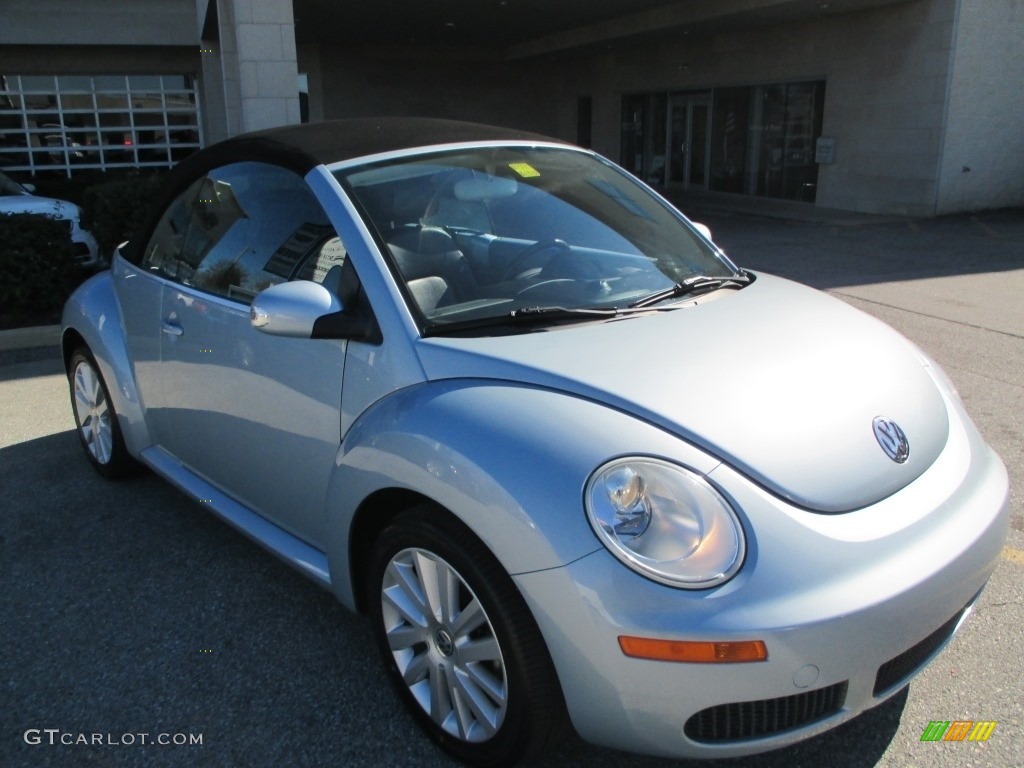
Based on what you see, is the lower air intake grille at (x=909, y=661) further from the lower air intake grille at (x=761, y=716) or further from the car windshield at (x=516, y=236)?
the car windshield at (x=516, y=236)

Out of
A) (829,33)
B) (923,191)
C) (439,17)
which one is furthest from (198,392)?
(439,17)

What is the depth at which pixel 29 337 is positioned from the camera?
7.31m

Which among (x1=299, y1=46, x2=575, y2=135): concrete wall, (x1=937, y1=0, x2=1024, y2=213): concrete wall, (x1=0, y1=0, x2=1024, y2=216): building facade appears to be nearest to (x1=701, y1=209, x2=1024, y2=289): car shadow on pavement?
(x1=937, y1=0, x2=1024, y2=213): concrete wall

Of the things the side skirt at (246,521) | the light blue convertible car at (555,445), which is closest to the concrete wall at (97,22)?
the light blue convertible car at (555,445)

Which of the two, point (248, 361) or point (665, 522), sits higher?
point (248, 361)

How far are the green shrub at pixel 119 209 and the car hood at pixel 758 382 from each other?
24.4 ft

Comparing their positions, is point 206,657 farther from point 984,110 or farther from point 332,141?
point 984,110

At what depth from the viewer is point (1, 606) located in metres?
3.32

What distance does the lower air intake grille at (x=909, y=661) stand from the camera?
6.85 feet

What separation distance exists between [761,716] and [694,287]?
1.54 m

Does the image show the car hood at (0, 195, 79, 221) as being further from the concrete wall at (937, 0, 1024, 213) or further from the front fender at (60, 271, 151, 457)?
the concrete wall at (937, 0, 1024, 213)

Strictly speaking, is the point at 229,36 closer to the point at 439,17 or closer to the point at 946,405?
the point at 439,17

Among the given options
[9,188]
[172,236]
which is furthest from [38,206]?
[172,236]

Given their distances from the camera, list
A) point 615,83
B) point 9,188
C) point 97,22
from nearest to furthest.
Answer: point 9,188 → point 97,22 → point 615,83
